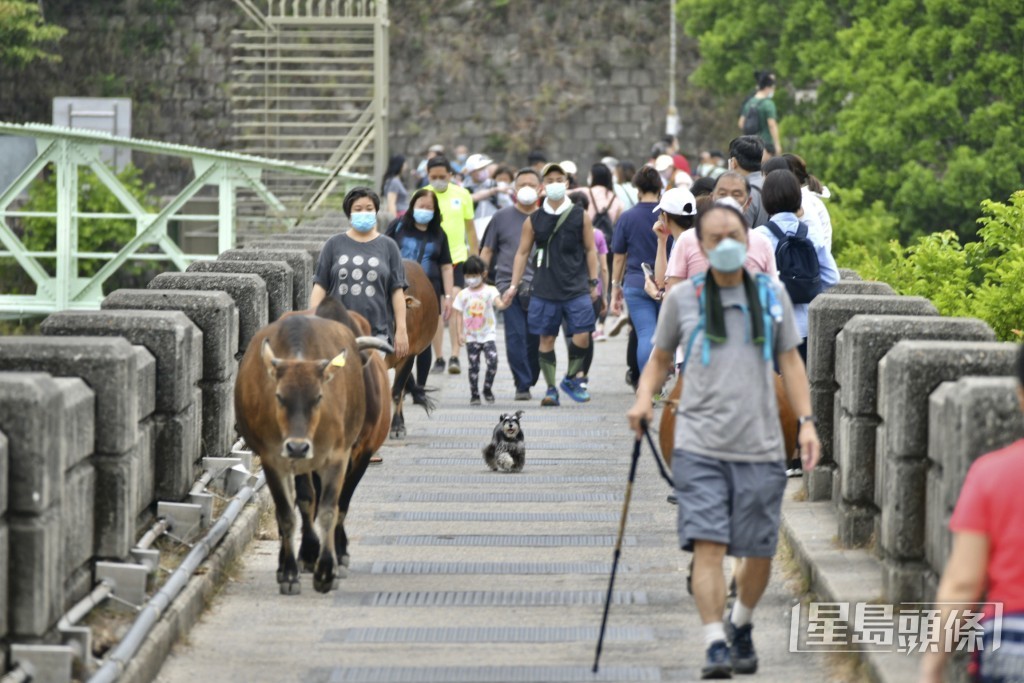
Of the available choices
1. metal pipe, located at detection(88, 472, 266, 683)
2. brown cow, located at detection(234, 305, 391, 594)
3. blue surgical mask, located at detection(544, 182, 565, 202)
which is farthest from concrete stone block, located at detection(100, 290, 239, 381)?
blue surgical mask, located at detection(544, 182, 565, 202)

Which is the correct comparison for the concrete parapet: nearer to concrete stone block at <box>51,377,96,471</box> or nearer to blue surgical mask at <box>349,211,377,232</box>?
concrete stone block at <box>51,377,96,471</box>

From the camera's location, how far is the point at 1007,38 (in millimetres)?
32188

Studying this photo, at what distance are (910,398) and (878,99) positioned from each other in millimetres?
24345

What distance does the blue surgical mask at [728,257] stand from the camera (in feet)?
25.8

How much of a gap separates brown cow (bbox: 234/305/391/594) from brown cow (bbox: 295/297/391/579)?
106 millimetres

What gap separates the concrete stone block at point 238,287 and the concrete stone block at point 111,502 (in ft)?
12.4

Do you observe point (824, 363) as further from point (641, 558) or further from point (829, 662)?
point (829, 662)

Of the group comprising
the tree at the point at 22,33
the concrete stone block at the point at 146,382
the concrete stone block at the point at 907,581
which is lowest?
the concrete stone block at the point at 907,581

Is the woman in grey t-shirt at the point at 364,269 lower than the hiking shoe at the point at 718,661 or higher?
higher

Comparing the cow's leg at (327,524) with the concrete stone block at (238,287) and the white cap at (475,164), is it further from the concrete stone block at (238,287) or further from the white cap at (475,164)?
the white cap at (475,164)

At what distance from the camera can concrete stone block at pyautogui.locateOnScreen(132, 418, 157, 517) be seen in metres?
9.66

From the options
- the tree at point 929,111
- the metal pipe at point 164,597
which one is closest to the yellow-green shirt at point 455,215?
the metal pipe at point 164,597

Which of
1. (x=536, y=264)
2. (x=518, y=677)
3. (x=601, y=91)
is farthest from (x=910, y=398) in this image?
(x=601, y=91)

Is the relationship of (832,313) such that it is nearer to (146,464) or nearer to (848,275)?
(848,275)
